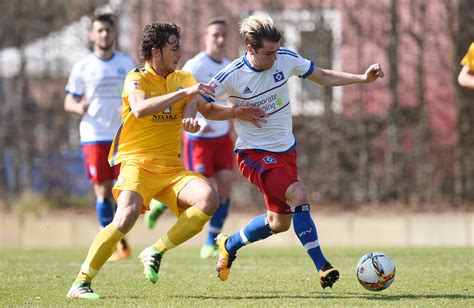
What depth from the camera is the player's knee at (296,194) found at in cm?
722

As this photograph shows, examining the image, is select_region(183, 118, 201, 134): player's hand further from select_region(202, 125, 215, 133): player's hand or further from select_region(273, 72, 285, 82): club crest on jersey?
select_region(202, 125, 215, 133): player's hand

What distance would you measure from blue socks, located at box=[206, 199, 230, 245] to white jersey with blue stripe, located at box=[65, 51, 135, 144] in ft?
4.69

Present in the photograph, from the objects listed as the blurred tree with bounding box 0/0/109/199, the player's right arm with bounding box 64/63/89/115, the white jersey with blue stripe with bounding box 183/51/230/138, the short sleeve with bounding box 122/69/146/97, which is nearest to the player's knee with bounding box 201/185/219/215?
the short sleeve with bounding box 122/69/146/97

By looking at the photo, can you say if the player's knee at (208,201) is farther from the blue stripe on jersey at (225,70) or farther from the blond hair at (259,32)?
the blond hair at (259,32)

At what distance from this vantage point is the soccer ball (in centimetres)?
704

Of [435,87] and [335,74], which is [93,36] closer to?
[335,74]

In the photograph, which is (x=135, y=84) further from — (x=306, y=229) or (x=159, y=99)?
(x=306, y=229)

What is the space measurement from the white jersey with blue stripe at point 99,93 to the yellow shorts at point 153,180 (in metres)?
3.15

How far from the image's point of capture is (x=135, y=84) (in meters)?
7.19

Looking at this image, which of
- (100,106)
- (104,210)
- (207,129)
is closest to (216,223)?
(207,129)

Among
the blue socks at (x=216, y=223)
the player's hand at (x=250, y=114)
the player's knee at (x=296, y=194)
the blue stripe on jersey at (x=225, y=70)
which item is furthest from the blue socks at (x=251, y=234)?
the blue socks at (x=216, y=223)

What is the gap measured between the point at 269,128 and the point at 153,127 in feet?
2.97

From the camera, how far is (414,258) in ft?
33.0

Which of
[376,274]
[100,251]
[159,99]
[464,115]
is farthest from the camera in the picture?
[464,115]
